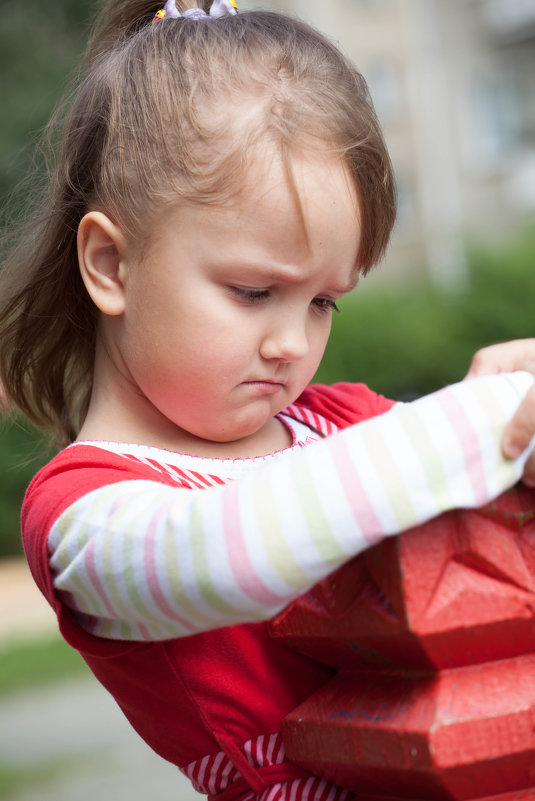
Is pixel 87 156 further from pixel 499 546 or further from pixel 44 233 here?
pixel 499 546

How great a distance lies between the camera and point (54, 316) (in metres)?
1.87

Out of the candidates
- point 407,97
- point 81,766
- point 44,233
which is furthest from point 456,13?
point 44,233

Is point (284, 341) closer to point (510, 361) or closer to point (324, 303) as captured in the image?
point (324, 303)

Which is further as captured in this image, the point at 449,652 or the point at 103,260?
the point at 103,260

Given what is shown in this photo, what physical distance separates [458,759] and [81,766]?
3777 mm

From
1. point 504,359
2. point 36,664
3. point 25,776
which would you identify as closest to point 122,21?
point 504,359

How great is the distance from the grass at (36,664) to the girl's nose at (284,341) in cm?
470

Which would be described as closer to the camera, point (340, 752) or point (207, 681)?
point (340, 752)

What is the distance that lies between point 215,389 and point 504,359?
1.43ft

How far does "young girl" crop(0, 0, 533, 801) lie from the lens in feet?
3.38

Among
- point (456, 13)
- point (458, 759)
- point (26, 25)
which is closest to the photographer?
point (458, 759)

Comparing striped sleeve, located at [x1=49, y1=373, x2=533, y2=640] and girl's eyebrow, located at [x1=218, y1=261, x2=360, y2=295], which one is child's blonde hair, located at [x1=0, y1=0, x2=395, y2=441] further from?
striped sleeve, located at [x1=49, y1=373, x2=533, y2=640]

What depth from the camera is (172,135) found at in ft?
5.18

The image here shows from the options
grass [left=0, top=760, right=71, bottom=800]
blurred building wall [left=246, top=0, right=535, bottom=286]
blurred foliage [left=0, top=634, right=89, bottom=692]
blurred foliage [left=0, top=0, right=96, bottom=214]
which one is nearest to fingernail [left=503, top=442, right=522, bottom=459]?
grass [left=0, top=760, right=71, bottom=800]
